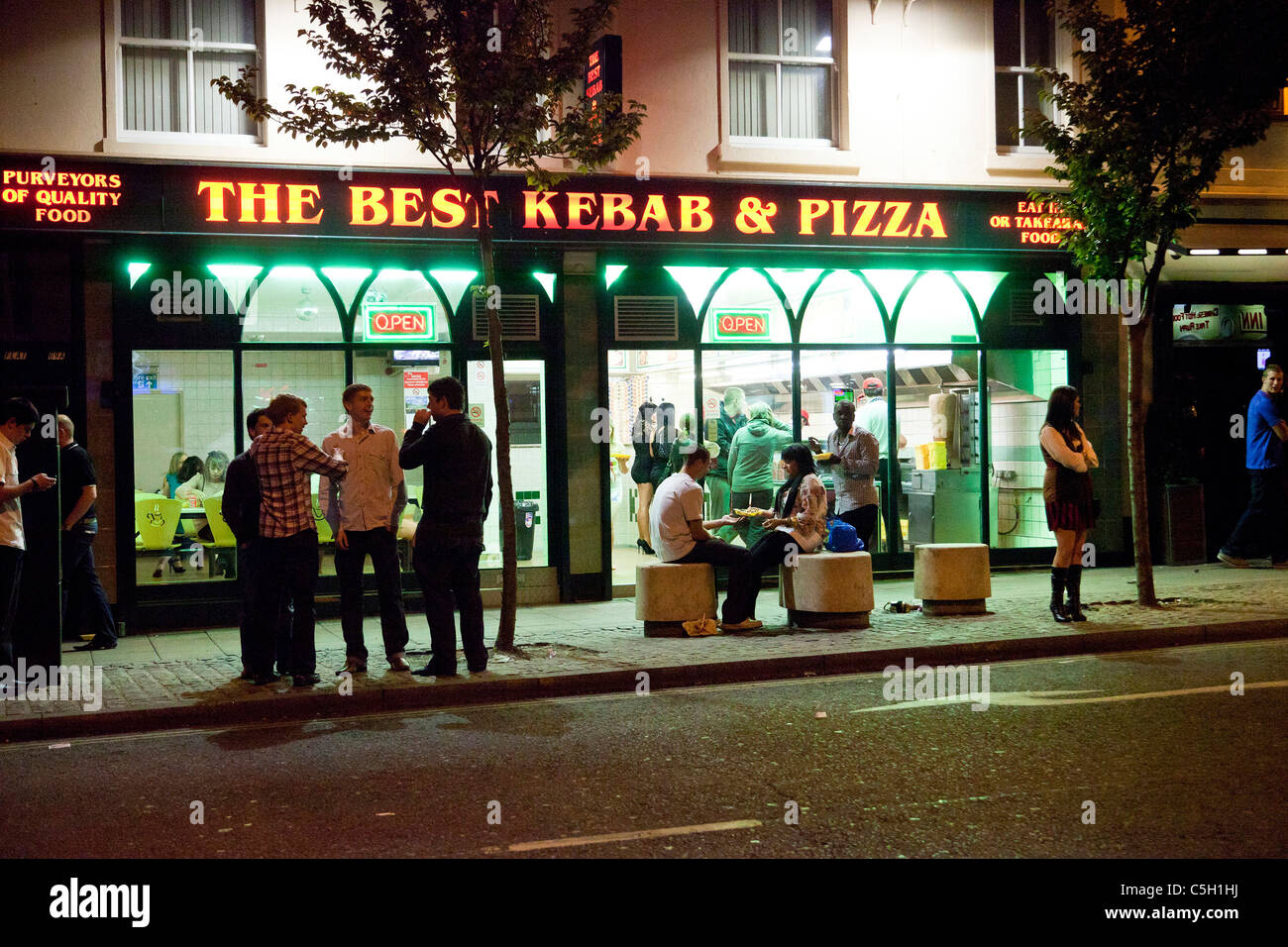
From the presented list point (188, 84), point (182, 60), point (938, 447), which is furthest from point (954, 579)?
point (182, 60)

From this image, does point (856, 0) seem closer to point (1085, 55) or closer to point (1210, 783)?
point (1085, 55)

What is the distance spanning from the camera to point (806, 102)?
13.7 m

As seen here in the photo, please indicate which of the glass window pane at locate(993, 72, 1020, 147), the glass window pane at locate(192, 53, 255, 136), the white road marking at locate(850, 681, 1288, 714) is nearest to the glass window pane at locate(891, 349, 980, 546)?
the glass window pane at locate(993, 72, 1020, 147)

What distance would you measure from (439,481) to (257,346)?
4390 mm

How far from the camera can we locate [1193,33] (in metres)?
10.1

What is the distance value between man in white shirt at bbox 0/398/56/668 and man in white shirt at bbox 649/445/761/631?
470 cm

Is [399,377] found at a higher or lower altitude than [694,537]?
higher

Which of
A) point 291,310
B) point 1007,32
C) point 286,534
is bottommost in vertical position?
point 286,534

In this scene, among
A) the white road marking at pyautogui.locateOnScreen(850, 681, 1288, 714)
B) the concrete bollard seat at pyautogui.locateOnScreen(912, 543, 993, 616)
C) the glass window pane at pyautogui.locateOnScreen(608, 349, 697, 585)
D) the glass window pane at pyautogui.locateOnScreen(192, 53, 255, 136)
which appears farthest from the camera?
the glass window pane at pyautogui.locateOnScreen(608, 349, 697, 585)

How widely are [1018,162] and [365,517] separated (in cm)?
916

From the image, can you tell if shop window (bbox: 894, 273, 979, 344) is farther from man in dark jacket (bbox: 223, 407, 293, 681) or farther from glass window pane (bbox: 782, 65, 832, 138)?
man in dark jacket (bbox: 223, 407, 293, 681)

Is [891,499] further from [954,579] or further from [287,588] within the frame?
[287,588]

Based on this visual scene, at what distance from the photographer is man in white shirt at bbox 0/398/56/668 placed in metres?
8.19

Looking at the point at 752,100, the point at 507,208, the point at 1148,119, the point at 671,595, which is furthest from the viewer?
the point at 752,100
